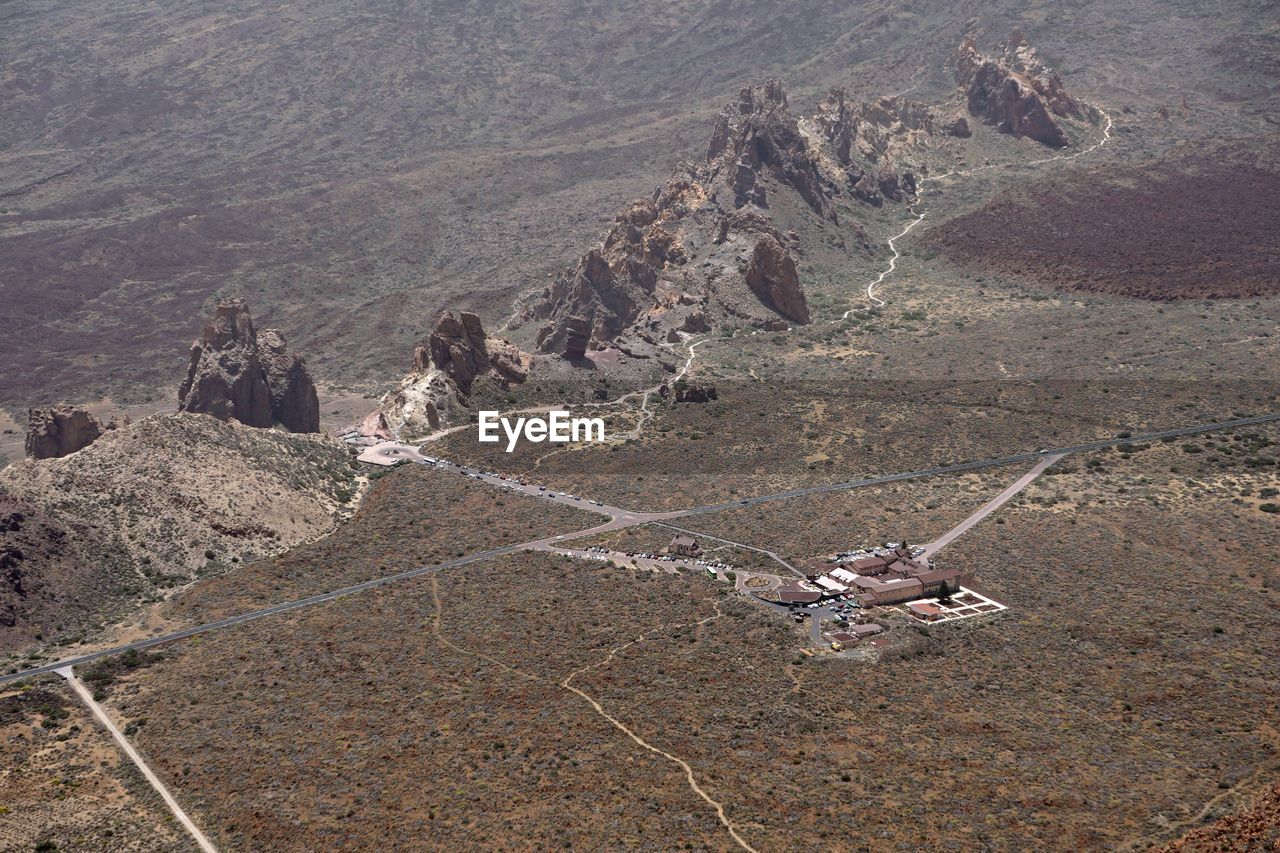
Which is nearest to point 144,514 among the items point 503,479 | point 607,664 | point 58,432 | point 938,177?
point 58,432

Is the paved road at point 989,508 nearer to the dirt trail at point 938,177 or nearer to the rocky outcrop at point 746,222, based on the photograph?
the rocky outcrop at point 746,222

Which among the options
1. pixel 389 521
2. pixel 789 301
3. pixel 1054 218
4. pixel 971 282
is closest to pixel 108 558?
pixel 389 521

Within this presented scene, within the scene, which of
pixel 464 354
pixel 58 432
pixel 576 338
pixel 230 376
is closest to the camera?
pixel 58 432

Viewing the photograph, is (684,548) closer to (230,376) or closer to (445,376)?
(445,376)

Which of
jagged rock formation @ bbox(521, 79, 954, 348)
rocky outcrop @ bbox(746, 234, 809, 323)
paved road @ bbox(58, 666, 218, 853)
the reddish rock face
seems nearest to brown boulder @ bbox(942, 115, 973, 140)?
jagged rock formation @ bbox(521, 79, 954, 348)

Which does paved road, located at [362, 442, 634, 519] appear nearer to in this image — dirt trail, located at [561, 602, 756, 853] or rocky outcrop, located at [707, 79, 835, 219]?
dirt trail, located at [561, 602, 756, 853]

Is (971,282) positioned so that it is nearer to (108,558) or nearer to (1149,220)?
(1149,220)

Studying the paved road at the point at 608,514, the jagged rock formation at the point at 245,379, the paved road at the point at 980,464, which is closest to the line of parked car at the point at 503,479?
the paved road at the point at 608,514
